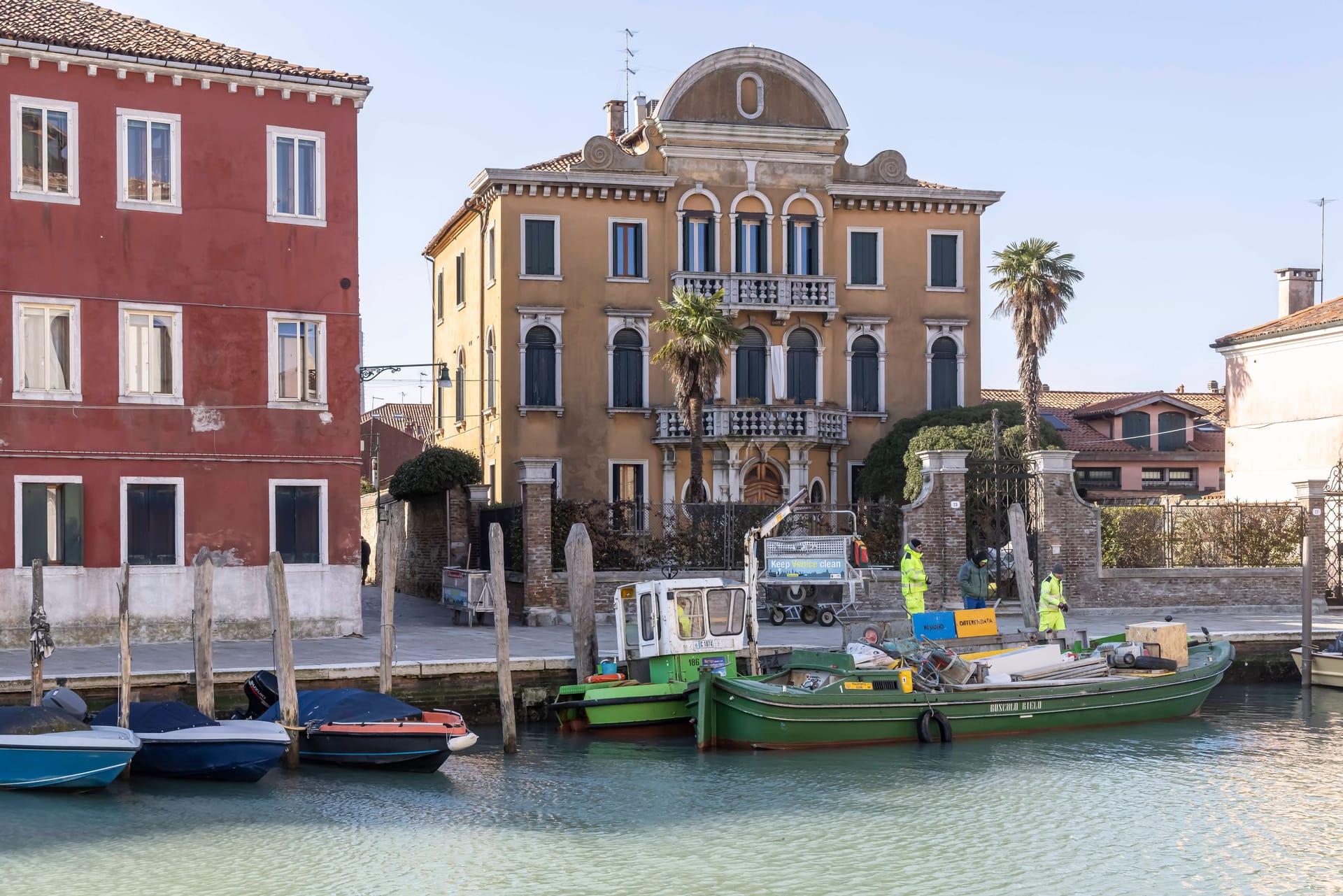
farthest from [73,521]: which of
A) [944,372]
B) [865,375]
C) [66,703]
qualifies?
[944,372]

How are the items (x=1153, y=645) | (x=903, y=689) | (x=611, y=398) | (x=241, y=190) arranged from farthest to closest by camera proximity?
(x=611, y=398), (x=241, y=190), (x=1153, y=645), (x=903, y=689)

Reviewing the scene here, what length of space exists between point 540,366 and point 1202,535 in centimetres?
1461

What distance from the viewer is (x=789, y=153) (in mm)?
36062

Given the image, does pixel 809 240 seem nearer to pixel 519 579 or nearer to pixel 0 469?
pixel 519 579

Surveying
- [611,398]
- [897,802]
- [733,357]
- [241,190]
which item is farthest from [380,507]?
[897,802]

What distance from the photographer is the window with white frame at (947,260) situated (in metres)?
37.5

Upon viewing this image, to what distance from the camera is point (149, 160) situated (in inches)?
919

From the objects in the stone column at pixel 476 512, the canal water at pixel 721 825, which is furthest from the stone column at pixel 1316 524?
the stone column at pixel 476 512

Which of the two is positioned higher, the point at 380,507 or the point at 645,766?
the point at 380,507

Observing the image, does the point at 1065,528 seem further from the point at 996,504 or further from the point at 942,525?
the point at 942,525

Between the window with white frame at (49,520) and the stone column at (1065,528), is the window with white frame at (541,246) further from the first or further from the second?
the window with white frame at (49,520)

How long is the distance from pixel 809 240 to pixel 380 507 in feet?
40.3

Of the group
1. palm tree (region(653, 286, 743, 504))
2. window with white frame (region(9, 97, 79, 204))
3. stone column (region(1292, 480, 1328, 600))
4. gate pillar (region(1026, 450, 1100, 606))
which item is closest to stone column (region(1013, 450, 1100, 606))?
gate pillar (region(1026, 450, 1100, 606))

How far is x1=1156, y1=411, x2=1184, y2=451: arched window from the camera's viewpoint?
4922 cm
